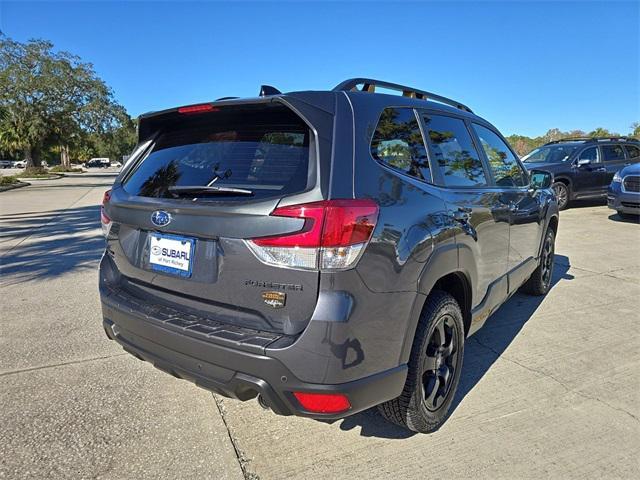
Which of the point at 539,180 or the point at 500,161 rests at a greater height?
the point at 500,161

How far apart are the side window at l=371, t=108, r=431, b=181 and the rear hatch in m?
0.34

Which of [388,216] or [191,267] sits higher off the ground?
[388,216]

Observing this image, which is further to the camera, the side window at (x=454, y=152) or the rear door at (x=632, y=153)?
the rear door at (x=632, y=153)

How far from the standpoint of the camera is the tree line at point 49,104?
30.3 m

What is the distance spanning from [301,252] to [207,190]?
640 mm

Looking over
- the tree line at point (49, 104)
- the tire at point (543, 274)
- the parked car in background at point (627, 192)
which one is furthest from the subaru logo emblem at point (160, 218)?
the tree line at point (49, 104)

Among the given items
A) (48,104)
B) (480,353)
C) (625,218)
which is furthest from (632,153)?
A: (48,104)

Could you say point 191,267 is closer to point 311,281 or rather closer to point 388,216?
point 311,281

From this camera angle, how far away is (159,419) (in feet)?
8.37

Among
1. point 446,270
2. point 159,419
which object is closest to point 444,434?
Answer: point 446,270

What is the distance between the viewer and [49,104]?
3347cm

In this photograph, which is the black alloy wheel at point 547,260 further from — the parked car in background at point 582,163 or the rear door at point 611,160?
the rear door at point 611,160

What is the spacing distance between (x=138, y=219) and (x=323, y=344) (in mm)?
1249

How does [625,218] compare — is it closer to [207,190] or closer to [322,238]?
[322,238]
